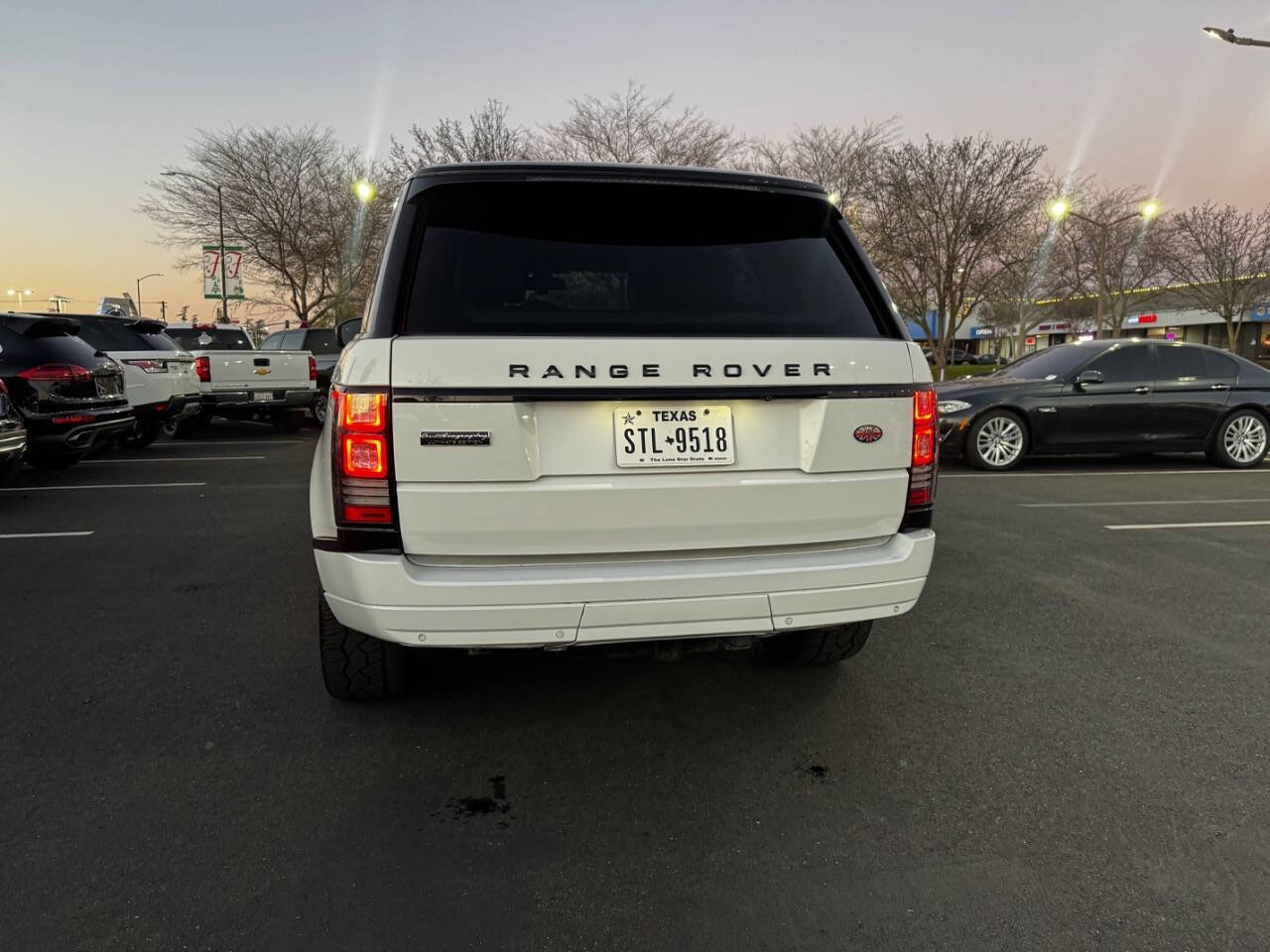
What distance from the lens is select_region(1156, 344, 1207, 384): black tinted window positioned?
10070 mm

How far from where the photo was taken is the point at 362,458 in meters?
2.39

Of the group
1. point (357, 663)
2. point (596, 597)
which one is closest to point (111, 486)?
point (357, 663)

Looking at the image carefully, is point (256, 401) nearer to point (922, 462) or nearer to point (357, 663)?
point (357, 663)

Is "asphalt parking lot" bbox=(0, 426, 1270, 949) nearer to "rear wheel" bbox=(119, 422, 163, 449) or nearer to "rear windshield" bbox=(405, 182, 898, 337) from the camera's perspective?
"rear windshield" bbox=(405, 182, 898, 337)

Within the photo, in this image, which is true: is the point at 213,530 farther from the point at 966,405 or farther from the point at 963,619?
the point at 966,405

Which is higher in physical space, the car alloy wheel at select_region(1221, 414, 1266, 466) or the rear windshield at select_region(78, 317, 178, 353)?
the rear windshield at select_region(78, 317, 178, 353)

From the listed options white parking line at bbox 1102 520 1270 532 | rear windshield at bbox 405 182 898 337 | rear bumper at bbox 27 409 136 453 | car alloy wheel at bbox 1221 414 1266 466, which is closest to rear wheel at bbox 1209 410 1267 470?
car alloy wheel at bbox 1221 414 1266 466

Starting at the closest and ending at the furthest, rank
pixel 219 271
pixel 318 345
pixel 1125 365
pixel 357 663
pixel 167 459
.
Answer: pixel 357 663 → pixel 1125 365 → pixel 167 459 → pixel 318 345 → pixel 219 271

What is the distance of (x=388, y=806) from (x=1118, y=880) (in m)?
2.14

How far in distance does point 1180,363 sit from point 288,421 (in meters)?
14.7

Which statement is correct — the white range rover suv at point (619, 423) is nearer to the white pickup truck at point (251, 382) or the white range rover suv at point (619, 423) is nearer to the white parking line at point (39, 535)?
the white parking line at point (39, 535)

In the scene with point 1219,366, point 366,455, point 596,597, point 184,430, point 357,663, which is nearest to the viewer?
point 366,455

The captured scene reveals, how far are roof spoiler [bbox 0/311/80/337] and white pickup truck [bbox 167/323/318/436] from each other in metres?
4.80

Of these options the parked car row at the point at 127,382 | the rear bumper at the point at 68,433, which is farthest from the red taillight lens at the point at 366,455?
the rear bumper at the point at 68,433
